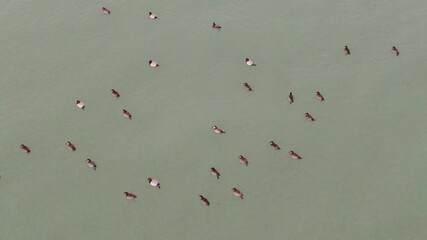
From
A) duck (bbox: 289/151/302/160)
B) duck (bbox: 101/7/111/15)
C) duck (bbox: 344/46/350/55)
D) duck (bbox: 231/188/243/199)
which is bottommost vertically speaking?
duck (bbox: 231/188/243/199)

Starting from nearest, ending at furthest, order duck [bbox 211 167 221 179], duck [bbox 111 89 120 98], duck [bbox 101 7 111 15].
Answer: duck [bbox 211 167 221 179]
duck [bbox 111 89 120 98]
duck [bbox 101 7 111 15]

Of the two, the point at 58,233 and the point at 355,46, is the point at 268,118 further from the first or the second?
the point at 58,233

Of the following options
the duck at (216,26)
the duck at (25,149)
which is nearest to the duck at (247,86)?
the duck at (216,26)

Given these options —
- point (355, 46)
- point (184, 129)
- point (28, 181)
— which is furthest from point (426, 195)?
point (28, 181)

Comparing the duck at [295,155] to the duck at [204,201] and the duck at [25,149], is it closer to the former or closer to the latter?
the duck at [204,201]

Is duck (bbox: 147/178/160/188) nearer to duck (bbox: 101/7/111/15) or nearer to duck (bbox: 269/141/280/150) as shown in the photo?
duck (bbox: 269/141/280/150)

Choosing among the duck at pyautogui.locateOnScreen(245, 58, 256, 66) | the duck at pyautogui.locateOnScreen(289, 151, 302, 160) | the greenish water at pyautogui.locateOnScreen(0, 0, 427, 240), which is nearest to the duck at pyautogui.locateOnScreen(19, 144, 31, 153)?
the greenish water at pyautogui.locateOnScreen(0, 0, 427, 240)

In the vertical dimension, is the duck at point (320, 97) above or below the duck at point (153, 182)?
above

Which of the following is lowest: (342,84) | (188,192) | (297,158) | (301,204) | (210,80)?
(188,192)
